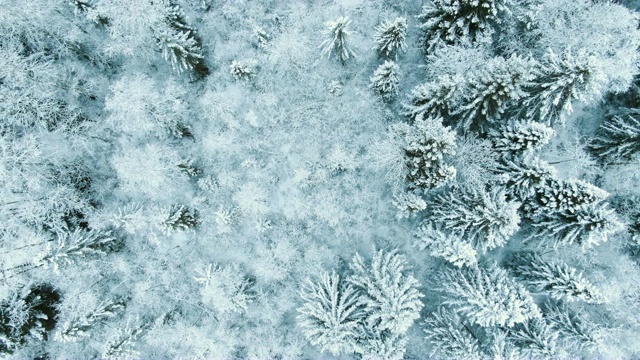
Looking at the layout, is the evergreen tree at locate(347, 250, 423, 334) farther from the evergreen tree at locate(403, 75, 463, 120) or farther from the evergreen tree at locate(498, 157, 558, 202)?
the evergreen tree at locate(403, 75, 463, 120)

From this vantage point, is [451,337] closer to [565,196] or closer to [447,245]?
[447,245]

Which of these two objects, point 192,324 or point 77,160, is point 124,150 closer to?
point 77,160

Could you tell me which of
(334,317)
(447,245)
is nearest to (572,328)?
(447,245)

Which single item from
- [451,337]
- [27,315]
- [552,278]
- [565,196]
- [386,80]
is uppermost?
[386,80]

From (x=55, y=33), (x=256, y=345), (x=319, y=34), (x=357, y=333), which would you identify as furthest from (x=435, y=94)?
(x=55, y=33)

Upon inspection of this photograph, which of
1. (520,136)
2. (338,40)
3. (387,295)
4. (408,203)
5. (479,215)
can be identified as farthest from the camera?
(338,40)

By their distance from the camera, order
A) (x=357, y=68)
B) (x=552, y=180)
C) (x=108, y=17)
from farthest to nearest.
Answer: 1. (x=357, y=68)
2. (x=108, y=17)
3. (x=552, y=180)
